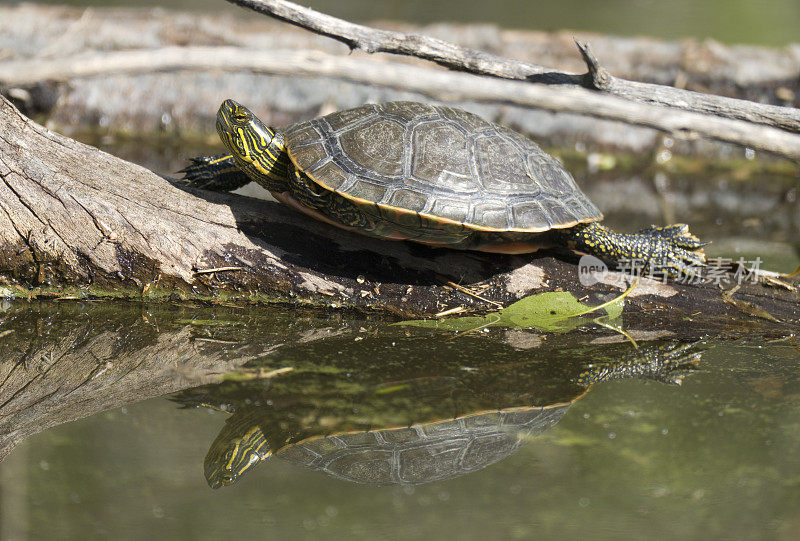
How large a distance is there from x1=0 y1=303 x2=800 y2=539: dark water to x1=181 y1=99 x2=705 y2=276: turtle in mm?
491

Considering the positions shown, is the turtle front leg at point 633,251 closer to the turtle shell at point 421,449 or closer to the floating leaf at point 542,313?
the floating leaf at point 542,313

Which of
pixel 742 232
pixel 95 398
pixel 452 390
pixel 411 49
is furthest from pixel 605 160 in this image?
pixel 95 398

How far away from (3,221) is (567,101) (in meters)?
2.50

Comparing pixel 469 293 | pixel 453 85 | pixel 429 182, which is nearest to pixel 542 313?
pixel 469 293

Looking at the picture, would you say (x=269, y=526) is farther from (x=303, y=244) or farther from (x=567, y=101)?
(x=567, y=101)

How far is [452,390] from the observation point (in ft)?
8.42

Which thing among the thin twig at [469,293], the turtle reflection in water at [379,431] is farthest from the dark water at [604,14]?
the turtle reflection in water at [379,431]

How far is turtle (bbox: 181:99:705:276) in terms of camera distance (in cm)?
309

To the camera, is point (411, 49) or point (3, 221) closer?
point (3, 221)

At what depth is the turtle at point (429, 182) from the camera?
3.09 m

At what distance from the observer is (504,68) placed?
3482mm

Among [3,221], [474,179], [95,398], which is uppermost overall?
[474,179]

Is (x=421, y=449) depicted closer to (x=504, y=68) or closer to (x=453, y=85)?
(x=453, y=85)

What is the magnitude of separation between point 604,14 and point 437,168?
12.9 m
